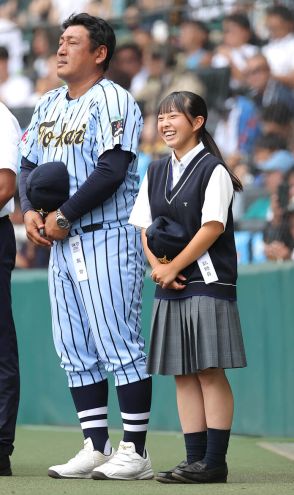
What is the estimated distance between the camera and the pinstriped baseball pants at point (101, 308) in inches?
195

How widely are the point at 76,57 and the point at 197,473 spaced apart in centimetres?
195

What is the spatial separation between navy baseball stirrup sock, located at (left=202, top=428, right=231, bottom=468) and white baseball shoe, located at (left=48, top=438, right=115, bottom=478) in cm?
59

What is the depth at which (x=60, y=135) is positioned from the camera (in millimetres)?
5090

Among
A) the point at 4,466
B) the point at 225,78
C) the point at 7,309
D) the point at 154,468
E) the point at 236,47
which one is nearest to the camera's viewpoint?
the point at 4,466

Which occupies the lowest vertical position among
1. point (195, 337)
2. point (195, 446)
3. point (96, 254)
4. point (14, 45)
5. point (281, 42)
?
point (195, 446)

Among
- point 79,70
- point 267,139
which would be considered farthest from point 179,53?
point 79,70

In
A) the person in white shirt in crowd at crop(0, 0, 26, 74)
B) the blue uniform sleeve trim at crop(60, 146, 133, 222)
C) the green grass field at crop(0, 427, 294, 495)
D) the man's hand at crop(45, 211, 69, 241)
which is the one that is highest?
the person in white shirt in crowd at crop(0, 0, 26, 74)

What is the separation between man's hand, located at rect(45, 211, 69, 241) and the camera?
497cm

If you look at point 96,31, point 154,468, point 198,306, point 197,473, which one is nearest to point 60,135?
point 96,31

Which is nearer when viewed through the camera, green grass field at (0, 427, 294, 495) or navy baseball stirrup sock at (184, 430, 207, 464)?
green grass field at (0, 427, 294, 495)

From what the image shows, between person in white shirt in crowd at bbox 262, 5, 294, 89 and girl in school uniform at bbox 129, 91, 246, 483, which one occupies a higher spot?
person in white shirt in crowd at bbox 262, 5, 294, 89

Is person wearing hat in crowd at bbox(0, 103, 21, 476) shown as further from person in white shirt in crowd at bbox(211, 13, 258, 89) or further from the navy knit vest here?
person in white shirt in crowd at bbox(211, 13, 258, 89)

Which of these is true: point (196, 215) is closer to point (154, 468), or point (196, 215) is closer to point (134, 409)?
point (134, 409)

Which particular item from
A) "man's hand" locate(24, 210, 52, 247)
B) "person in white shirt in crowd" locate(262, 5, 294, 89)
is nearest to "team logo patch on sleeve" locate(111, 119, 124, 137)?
"man's hand" locate(24, 210, 52, 247)
